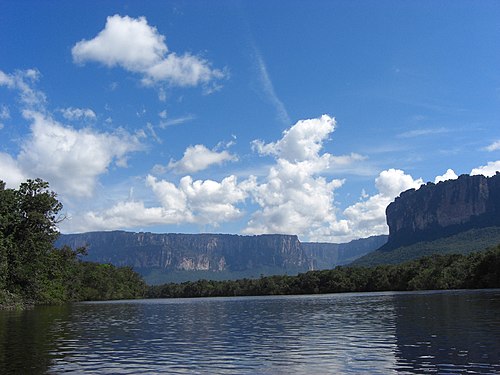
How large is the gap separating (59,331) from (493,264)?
135855 mm

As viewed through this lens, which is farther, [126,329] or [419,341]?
[126,329]

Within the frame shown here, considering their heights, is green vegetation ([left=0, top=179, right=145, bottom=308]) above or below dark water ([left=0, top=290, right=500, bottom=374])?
above

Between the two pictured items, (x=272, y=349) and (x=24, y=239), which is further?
(x=24, y=239)

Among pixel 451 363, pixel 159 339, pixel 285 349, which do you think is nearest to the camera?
pixel 451 363

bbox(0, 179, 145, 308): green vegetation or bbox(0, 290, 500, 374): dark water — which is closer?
bbox(0, 290, 500, 374): dark water

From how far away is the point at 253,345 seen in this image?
37.1 m

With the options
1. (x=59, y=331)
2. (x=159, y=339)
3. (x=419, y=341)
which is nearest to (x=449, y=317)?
(x=419, y=341)

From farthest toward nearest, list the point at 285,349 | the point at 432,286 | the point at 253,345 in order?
the point at 432,286, the point at 253,345, the point at 285,349

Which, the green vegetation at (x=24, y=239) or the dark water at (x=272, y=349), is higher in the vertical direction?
the green vegetation at (x=24, y=239)

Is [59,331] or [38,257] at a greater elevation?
[38,257]

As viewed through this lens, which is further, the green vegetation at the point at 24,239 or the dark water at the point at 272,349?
the green vegetation at the point at 24,239

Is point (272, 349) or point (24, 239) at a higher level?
point (24, 239)

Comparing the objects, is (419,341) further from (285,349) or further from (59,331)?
(59,331)

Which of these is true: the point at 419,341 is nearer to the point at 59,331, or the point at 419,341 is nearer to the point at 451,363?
the point at 451,363
